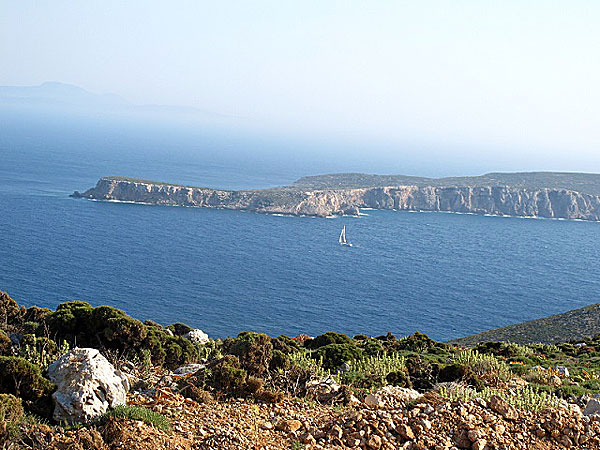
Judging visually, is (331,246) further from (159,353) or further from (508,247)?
(159,353)

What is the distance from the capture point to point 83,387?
37.9 feet

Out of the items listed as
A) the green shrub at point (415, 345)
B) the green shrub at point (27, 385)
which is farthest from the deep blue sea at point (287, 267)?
the green shrub at point (27, 385)

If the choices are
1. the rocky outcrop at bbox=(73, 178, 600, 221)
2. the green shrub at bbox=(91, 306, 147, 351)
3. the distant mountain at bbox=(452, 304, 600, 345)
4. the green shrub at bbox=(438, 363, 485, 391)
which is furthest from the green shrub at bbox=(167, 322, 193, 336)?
the rocky outcrop at bbox=(73, 178, 600, 221)

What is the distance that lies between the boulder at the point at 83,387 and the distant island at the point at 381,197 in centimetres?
14711

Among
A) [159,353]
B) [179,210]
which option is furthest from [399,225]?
[159,353]

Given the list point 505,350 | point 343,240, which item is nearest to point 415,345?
point 505,350

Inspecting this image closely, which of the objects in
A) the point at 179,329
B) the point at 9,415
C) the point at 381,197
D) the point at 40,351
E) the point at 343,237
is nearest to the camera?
the point at 9,415

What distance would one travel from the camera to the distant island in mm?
162000

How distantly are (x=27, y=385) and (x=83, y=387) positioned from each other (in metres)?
1.11

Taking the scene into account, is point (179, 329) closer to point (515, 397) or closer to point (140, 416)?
point (515, 397)

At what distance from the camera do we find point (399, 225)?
6073 inches

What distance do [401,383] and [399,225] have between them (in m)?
140

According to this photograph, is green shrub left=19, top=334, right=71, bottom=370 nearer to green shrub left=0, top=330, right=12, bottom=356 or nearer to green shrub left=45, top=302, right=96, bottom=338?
green shrub left=0, top=330, right=12, bottom=356

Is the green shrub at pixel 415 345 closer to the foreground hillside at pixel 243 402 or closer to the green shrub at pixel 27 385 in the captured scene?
the foreground hillside at pixel 243 402
